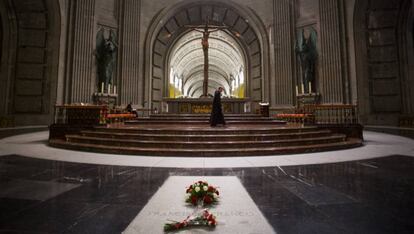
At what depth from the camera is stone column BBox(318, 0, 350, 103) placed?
11.6m

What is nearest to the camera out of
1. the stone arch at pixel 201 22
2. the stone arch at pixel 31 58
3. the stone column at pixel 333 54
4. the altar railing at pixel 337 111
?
the altar railing at pixel 337 111

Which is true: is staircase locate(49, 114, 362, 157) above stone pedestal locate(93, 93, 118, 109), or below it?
below

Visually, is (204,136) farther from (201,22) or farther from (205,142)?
(201,22)

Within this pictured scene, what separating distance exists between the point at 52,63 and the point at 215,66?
80.1ft

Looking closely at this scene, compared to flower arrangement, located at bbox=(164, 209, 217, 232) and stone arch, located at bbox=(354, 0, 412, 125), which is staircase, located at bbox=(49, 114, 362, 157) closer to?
flower arrangement, located at bbox=(164, 209, 217, 232)

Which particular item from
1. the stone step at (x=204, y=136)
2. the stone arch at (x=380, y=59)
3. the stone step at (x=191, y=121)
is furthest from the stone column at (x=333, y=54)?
the stone step at (x=204, y=136)

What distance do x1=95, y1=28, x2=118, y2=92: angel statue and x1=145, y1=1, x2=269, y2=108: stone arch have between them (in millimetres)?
2532

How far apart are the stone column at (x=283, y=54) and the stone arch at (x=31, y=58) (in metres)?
13.7

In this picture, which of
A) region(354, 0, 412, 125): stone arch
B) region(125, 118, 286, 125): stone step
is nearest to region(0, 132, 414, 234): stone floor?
region(125, 118, 286, 125): stone step

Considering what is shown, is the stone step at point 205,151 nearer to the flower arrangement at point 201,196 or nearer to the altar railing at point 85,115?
the altar railing at point 85,115

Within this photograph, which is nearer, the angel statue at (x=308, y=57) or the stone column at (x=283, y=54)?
the angel statue at (x=308, y=57)

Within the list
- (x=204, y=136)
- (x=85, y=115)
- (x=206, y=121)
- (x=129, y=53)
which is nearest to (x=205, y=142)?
A: (x=204, y=136)

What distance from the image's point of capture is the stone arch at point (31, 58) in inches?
430

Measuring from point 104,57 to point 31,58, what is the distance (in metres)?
3.67
